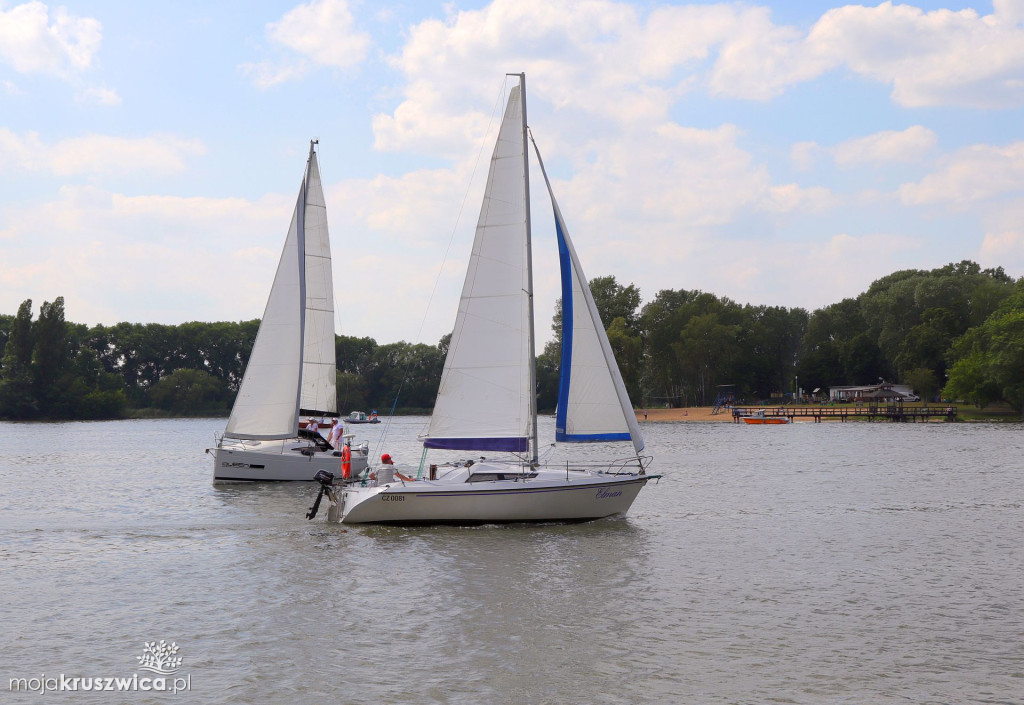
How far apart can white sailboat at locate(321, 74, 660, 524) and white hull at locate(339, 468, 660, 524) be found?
3cm

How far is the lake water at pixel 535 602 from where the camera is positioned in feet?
40.8

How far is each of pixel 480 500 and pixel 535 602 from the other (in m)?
7.01

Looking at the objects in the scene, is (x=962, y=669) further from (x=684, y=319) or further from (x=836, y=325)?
(x=836, y=325)

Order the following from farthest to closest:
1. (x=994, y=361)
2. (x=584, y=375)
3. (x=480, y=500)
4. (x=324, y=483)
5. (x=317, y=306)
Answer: (x=994, y=361), (x=317, y=306), (x=324, y=483), (x=584, y=375), (x=480, y=500)

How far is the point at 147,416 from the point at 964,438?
381ft

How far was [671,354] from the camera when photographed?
13900cm

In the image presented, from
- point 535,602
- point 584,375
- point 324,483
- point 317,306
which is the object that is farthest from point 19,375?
point 535,602

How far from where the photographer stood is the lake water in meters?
12.4

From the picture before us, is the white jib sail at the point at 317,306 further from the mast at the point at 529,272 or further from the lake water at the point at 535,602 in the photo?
the mast at the point at 529,272
